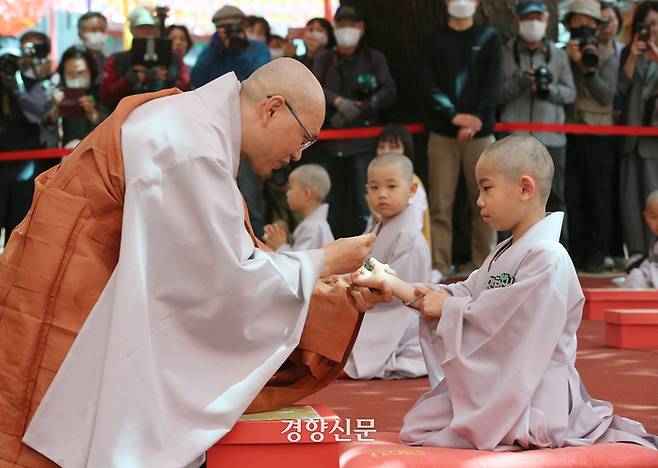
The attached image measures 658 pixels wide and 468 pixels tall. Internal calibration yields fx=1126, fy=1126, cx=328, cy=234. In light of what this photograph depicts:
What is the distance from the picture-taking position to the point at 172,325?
326cm

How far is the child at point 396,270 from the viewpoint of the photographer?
19.2 feet

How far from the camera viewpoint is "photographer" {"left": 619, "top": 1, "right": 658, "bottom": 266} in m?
9.55

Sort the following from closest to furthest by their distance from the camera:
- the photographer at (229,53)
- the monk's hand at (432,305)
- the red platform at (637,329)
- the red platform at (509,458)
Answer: the red platform at (509,458) < the monk's hand at (432,305) < the red platform at (637,329) < the photographer at (229,53)

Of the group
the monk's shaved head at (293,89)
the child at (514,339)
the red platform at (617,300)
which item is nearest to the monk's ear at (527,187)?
the child at (514,339)

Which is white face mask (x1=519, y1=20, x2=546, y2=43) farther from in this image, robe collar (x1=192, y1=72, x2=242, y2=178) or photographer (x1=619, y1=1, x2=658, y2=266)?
robe collar (x1=192, y1=72, x2=242, y2=178)

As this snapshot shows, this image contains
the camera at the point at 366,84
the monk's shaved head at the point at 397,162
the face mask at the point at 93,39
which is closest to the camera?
the monk's shaved head at the point at 397,162

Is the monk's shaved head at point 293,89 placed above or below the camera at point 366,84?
above

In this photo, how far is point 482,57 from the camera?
867 centimetres

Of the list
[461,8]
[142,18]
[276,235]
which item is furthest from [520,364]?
[142,18]

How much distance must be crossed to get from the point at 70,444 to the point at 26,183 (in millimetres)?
6338

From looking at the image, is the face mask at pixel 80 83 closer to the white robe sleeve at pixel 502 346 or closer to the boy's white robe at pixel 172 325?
the boy's white robe at pixel 172 325

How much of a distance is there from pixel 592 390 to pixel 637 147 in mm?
5058

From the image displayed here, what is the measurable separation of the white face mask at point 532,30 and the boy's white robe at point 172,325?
230 inches

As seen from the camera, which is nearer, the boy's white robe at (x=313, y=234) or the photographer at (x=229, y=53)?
the boy's white robe at (x=313, y=234)
